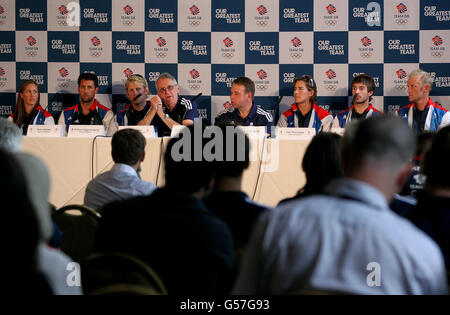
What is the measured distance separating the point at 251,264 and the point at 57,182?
3106mm

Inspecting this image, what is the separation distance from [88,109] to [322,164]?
395cm

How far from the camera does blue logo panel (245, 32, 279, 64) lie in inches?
215

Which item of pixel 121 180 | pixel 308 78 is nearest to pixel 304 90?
pixel 308 78

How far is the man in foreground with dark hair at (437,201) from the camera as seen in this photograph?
1.24 meters

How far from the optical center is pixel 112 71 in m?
5.54

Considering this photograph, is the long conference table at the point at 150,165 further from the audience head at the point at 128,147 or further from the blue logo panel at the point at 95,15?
the blue logo panel at the point at 95,15

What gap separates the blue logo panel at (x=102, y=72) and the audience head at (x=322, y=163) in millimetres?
4185

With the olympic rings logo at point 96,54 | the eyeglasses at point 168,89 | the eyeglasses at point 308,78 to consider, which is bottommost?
the eyeglasses at point 168,89

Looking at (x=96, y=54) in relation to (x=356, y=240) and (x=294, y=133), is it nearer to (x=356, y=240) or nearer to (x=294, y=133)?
(x=294, y=133)

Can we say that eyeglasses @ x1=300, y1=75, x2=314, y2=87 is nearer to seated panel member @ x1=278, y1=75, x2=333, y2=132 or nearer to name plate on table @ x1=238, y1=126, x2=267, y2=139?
seated panel member @ x1=278, y1=75, x2=333, y2=132

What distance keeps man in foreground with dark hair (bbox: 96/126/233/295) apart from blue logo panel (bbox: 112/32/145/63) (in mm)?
4456

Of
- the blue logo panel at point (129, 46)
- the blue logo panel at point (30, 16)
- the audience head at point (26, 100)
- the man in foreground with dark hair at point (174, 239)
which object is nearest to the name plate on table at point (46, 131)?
Result: the audience head at point (26, 100)

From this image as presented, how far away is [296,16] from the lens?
5.45 m
